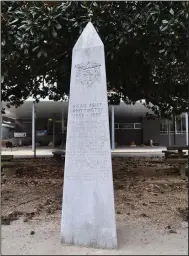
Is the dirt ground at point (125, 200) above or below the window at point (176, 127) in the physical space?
below

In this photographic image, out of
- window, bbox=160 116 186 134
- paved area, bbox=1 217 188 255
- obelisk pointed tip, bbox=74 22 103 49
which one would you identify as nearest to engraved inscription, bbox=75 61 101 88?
obelisk pointed tip, bbox=74 22 103 49

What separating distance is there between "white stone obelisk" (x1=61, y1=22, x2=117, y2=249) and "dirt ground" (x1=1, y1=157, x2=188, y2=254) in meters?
1.09

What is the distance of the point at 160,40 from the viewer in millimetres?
7879

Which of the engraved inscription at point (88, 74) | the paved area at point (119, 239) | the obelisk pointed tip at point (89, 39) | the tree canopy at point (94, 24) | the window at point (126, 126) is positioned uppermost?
the tree canopy at point (94, 24)

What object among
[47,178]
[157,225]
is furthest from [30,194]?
[157,225]

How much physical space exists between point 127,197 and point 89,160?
3375 millimetres

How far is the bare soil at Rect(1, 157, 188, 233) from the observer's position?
6.87 metres

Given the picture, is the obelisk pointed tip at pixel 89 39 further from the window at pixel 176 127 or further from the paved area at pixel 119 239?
the window at pixel 176 127

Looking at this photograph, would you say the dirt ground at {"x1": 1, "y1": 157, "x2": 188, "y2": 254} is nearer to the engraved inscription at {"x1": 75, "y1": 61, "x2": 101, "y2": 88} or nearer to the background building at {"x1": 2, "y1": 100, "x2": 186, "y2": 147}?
the engraved inscription at {"x1": 75, "y1": 61, "x2": 101, "y2": 88}

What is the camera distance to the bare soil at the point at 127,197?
687cm

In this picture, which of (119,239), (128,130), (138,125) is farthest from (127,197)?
(128,130)

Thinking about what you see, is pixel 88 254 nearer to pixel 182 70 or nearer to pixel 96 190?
pixel 96 190

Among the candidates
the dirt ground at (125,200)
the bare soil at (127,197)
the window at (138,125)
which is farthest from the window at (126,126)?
the dirt ground at (125,200)

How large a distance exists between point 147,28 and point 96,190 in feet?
13.2
